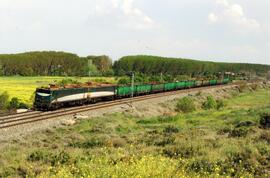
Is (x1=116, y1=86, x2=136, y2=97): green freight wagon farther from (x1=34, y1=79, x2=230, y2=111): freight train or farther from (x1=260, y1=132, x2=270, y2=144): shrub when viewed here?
(x1=260, y1=132, x2=270, y2=144): shrub

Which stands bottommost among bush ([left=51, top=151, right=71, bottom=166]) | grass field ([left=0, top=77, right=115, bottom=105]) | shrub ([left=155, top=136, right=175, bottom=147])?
grass field ([left=0, top=77, right=115, bottom=105])

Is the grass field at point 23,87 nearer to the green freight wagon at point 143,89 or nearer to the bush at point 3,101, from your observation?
the bush at point 3,101

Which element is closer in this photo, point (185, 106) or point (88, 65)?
point (185, 106)

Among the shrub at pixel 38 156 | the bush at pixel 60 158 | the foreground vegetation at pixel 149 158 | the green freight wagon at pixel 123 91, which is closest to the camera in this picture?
the foreground vegetation at pixel 149 158

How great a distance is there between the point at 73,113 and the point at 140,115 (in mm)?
6629

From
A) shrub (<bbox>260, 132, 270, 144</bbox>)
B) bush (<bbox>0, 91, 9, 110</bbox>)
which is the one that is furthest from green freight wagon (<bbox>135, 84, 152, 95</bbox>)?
shrub (<bbox>260, 132, 270, 144</bbox>)

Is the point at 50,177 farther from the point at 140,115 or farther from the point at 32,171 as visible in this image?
the point at 140,115

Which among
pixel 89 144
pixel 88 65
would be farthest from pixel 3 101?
pixel 88 65

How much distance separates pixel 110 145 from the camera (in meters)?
15.9

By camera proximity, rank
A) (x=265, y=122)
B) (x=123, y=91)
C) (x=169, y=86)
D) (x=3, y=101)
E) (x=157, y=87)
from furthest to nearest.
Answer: (x=169, y=86)
(x=157, y=87)
(x=123, y=91)
(x=3, y=101)
(x=265, y=122)

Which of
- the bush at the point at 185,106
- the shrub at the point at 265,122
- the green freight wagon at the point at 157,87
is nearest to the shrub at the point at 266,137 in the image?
the shrub at the point at 265,122

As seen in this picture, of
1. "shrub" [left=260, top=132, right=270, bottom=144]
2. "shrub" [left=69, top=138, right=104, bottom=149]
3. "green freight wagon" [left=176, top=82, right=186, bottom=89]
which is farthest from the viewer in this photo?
"green freight wagon" [left=176, top=82, right=186, bottom=89]

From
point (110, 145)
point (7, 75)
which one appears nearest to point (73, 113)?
point (110, 145)

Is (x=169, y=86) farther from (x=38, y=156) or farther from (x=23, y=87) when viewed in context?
(x=38, y=156)
